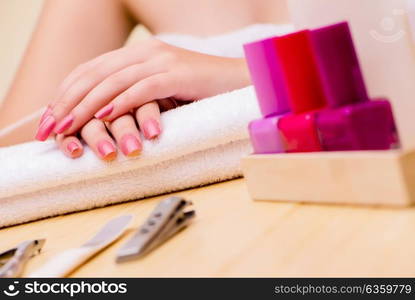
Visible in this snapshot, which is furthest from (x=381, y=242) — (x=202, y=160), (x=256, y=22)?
(x=256, y=22)

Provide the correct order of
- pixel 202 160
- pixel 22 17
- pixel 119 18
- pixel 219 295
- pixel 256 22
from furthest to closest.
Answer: pixel 22 17 → pixel 119 18 → pixel 256 22 → pixel 202 160 → pixel 219 295

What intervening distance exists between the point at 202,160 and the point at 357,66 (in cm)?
22

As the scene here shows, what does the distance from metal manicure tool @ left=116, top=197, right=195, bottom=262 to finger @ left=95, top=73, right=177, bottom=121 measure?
224 millimetres

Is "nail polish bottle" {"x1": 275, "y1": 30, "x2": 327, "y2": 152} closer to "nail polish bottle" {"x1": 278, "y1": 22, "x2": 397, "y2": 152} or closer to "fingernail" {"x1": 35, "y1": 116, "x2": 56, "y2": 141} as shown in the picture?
"nail polish bottle" {"x1": 278, "y1": 22, "x2": 397, "y2": 152}

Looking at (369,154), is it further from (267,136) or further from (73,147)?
(73,147)

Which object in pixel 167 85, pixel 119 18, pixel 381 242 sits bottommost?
pixel 381 242

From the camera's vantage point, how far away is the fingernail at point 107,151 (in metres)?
0.58

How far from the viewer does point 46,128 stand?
2.13 feet

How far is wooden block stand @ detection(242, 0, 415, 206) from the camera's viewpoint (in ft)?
1.13

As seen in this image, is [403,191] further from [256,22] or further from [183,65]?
[256,22]

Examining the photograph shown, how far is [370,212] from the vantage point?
357 millimetres

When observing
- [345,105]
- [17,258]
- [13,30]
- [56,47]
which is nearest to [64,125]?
[17,258]

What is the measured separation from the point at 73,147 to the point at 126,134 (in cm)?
7

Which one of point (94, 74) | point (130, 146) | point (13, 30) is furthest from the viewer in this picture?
point (13, 30)
